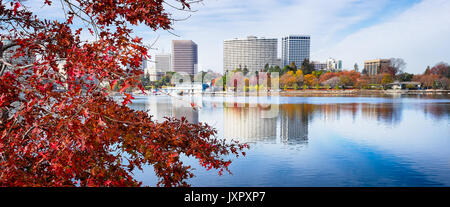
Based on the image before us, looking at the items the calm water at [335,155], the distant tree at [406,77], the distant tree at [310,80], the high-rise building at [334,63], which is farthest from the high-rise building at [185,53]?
the high-rise building at [334,63]

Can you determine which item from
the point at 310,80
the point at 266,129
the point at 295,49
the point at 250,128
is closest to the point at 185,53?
the point at 250,128

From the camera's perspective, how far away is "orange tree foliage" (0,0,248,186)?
2.12 m

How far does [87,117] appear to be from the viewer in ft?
6.57

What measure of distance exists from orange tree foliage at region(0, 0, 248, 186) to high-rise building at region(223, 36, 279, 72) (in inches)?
2451

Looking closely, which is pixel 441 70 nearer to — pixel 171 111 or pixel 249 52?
pixel 249 52

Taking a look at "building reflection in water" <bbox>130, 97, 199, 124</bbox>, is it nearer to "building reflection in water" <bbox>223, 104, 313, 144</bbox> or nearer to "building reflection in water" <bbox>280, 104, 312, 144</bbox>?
"building reflection in water" <bbox>223, 104, 313, 144</bbox>

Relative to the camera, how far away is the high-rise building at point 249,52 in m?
66.1

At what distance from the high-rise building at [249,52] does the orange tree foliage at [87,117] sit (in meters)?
62.2

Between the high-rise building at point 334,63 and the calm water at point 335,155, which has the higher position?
the high-rise building at point 334,63

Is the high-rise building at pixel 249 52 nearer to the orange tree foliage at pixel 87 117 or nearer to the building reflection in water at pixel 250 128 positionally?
the building reflection in water at pixel 250 128

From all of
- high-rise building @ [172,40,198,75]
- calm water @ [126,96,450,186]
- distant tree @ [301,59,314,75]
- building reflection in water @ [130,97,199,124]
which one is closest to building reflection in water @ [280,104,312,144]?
calm water @ [126,96,450,186]

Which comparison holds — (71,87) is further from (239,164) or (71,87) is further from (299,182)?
(239,164)
